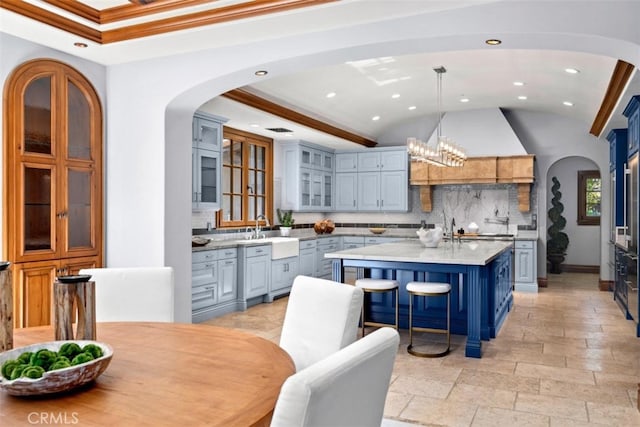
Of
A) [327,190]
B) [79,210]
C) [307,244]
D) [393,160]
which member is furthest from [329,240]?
[79,210]

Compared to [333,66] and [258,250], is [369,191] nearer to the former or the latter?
[258,250]

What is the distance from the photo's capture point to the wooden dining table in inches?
49.0

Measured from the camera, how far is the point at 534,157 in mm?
8031

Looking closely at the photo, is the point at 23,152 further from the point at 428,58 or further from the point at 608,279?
the point at 608,279

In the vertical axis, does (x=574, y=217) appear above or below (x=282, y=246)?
above

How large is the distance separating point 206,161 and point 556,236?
24.2 ft

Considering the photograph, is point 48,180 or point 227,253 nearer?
point 48,180

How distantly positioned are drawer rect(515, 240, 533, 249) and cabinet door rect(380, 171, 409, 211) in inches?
77.7

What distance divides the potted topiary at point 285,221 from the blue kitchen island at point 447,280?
2.86m

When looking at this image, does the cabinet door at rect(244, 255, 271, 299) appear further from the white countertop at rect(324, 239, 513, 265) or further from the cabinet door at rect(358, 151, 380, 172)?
the cabinet door at rect(358, 151, 380, 172)

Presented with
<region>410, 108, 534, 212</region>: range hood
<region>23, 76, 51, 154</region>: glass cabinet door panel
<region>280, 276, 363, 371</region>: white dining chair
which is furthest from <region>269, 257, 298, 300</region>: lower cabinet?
<region>280, 276, 363, 371</region>: white dining chair

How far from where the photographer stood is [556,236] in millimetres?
10039

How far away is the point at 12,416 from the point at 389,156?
26.7 ft

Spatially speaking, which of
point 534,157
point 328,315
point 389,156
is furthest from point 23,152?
point 534,157
